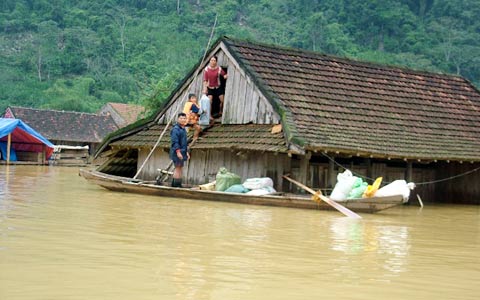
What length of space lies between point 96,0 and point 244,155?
62357 mm

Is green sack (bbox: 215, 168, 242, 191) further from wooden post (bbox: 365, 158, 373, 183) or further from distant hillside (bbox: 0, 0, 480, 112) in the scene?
distant hillside (bbox: 0, 0, 480, 112)

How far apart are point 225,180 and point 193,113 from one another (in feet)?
7.38

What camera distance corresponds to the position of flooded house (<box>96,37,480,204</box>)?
51.3ft

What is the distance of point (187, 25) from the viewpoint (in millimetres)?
74000

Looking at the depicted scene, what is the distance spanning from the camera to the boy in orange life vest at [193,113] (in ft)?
54.1

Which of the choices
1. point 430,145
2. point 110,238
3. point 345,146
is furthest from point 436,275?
point 430,145

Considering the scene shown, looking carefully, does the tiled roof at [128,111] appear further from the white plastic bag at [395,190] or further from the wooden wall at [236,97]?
the white plastic bag at [395,190]

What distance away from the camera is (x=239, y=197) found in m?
14.0

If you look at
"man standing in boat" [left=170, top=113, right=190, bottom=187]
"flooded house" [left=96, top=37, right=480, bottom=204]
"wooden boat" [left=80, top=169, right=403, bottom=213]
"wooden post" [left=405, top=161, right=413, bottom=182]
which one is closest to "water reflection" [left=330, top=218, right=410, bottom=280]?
"wooden boat" [left=80, top=169, right=403, bottom=213]

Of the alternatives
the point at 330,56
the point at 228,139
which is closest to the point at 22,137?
the point at 330,56

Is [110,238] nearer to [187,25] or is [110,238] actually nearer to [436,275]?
[436,275]

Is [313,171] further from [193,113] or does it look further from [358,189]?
[193,113]

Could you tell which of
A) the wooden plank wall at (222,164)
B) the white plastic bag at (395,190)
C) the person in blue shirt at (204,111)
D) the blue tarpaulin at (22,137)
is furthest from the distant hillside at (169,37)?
the white plastic bag at (395,190)

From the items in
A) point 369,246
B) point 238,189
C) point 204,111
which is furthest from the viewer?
point 204,111
